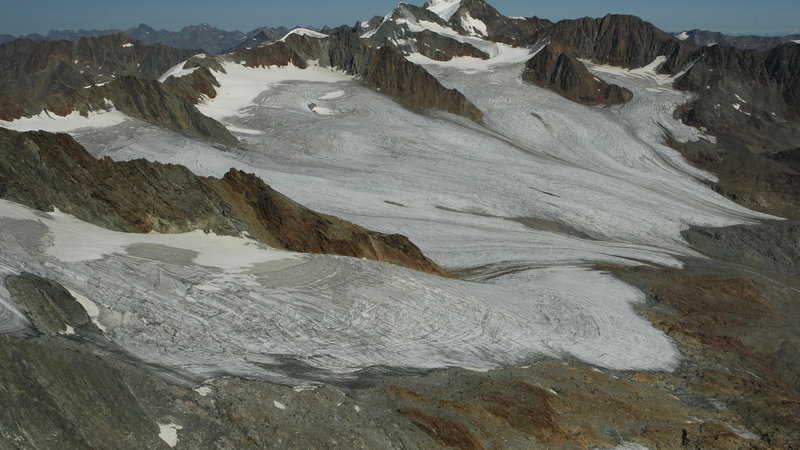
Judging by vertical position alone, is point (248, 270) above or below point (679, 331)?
above

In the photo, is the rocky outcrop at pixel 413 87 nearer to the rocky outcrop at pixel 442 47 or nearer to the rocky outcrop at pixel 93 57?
the rocky outcrop at pixel 442 47

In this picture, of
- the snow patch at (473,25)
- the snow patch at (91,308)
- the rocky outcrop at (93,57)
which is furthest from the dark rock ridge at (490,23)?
the snow patch at (91,308)

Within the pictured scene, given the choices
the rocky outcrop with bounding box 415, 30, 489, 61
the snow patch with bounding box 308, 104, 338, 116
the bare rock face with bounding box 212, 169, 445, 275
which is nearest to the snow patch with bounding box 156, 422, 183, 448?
the bare rock face with bounding box 212, 169, 445, 275

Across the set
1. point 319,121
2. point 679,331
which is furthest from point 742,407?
point 319,121

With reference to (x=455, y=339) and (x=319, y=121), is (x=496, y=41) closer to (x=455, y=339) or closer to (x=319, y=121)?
(x=319, y=121)

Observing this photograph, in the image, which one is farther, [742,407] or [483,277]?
[483,277]

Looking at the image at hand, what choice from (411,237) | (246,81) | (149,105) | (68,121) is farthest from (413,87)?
(411,237)

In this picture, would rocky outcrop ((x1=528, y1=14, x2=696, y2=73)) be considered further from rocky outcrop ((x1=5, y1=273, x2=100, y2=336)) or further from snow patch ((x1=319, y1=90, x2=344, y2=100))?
rocky outcrop ((x1=5, y1=273, x2=100, y2=336))
